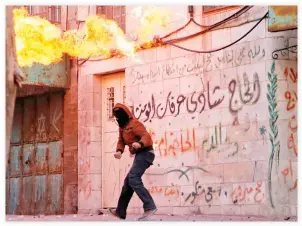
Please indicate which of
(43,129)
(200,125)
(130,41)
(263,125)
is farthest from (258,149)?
(43,129)

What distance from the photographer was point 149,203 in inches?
498

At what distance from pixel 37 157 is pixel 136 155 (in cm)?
715

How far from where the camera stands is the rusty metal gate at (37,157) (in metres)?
19.2

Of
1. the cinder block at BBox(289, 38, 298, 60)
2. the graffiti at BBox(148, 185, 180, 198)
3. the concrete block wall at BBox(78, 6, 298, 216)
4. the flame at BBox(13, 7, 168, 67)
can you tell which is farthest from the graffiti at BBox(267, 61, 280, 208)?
the flame at BBox(13, 7, 168, 67)

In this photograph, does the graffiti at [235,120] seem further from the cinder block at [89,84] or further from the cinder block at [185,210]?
the cinder block at [89,84]

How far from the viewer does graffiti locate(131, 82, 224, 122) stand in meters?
→ 15.8

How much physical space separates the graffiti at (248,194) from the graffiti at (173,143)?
4.21ft

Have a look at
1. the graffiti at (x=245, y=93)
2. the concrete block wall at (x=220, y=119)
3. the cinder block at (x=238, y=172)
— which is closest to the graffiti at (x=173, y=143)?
the concrete block wall at (x=220, y=119)

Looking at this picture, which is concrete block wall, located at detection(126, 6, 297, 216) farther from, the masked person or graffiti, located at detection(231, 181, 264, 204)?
the masked person

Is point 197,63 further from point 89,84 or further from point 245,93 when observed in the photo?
point 89,84

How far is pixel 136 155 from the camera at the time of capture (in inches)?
508

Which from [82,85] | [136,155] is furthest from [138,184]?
[82,85]

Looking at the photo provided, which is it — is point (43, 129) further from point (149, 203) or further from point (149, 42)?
point (149, 203)

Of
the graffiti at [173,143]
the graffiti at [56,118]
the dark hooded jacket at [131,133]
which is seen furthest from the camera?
the graffiti at [56,118]
